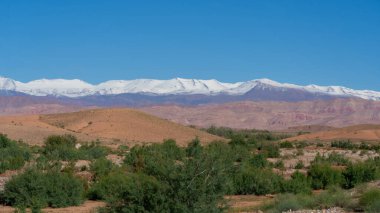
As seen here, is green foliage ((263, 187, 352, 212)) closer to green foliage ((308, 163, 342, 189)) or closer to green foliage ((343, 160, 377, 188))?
green foliage ((308, 163, 342, 189))

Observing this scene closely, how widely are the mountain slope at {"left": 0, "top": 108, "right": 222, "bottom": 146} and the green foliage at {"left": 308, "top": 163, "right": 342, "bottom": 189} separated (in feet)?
125

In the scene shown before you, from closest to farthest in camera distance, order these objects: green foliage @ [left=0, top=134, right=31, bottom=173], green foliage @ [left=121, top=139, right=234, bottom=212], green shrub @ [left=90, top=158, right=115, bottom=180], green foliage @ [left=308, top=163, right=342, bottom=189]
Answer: green foliage @ [left=121, top=139, right=234, bottom=212], green shrub @ [left=90, top=158, right=115, bottom=180], green foliage @ [left=308, top=163, right=342, bottom=189], green foliage @ [left=0, top=134, right=31, bottom=173]

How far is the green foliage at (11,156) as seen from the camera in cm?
3366

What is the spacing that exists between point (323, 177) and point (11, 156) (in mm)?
19129

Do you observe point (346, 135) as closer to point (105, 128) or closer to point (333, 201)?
point (105, 128)

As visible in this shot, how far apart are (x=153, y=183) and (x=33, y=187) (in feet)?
24.3

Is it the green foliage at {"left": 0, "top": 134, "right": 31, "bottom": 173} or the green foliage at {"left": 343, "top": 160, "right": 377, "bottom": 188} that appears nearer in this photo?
the green foliage at {"left": 343, "top": 160, "right": 377, "bottom": 188}

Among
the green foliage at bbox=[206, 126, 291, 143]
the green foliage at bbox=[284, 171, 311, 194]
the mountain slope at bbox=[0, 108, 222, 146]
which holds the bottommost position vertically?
the green foliage at bbox=[206, 126, 291, 143]

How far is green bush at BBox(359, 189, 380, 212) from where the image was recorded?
1795cm

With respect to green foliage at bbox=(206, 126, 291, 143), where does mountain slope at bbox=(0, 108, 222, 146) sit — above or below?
above

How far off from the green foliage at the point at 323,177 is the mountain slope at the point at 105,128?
3820 cm

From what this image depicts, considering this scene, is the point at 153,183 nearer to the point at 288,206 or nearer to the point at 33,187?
the point at 288,206

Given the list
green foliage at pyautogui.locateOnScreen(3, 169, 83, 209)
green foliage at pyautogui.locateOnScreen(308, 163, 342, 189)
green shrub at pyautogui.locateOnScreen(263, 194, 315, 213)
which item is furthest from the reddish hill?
green shrub at pyautogui.locateOnScreen(263, 194, 315, 213)

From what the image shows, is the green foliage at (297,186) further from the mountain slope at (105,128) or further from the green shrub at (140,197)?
the mountain slope at (105,128)
